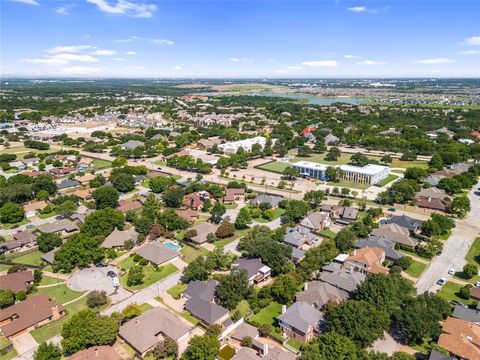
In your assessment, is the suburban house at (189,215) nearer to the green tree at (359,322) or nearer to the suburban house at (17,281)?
the suburban house at (17,281)

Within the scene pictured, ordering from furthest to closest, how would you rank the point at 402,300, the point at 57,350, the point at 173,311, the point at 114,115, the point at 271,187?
the point at 114,115, the point at 271,187, the point at 173,311, the point at 402,300, the point at 57,350

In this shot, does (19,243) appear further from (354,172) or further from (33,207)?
(354,172)

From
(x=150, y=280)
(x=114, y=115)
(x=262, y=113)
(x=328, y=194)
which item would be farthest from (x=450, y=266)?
(x=114, y=115)

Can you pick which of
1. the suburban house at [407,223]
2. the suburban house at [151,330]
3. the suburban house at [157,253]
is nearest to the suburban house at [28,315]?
the suburban house at [151,330]

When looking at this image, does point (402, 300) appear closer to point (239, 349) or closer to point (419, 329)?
point (419, 329)

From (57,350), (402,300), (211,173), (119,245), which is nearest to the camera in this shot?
(57,350)

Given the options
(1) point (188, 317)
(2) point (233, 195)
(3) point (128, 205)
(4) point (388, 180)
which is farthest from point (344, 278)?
(4) point (388, 180)
